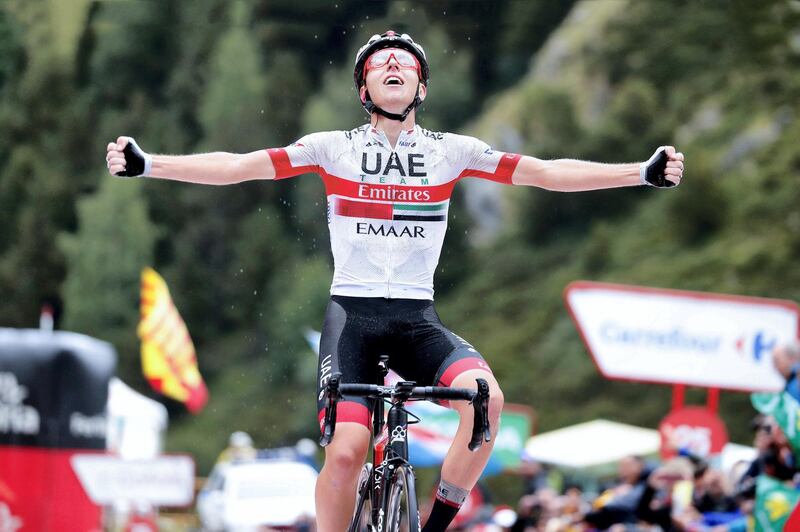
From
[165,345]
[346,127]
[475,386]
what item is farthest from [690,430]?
[346,127]

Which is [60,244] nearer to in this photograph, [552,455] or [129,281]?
[129,281]

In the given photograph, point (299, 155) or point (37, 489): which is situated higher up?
point (299, 155)

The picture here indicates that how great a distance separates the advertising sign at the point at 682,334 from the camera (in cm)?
1470

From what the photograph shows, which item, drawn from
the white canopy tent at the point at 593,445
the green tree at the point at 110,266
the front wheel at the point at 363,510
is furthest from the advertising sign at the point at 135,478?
the green tree at the point at 110,266

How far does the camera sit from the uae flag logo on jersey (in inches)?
272

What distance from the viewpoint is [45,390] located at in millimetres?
18547

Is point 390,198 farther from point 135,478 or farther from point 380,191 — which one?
point 135,478

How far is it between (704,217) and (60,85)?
23.9 meters

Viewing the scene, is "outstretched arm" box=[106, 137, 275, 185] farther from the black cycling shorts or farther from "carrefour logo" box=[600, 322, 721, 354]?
"carrefour logo" box=[600, 322, 721, 354]

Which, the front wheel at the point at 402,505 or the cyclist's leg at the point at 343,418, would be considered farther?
the cyclist's leg at the point at 343,418

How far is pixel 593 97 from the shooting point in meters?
54.5

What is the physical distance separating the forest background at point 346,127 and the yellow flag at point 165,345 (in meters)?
13.3

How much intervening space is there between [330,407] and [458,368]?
2.13 ft

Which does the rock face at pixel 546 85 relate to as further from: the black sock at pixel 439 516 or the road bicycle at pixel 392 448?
the road bicycle at pixel 392 448
